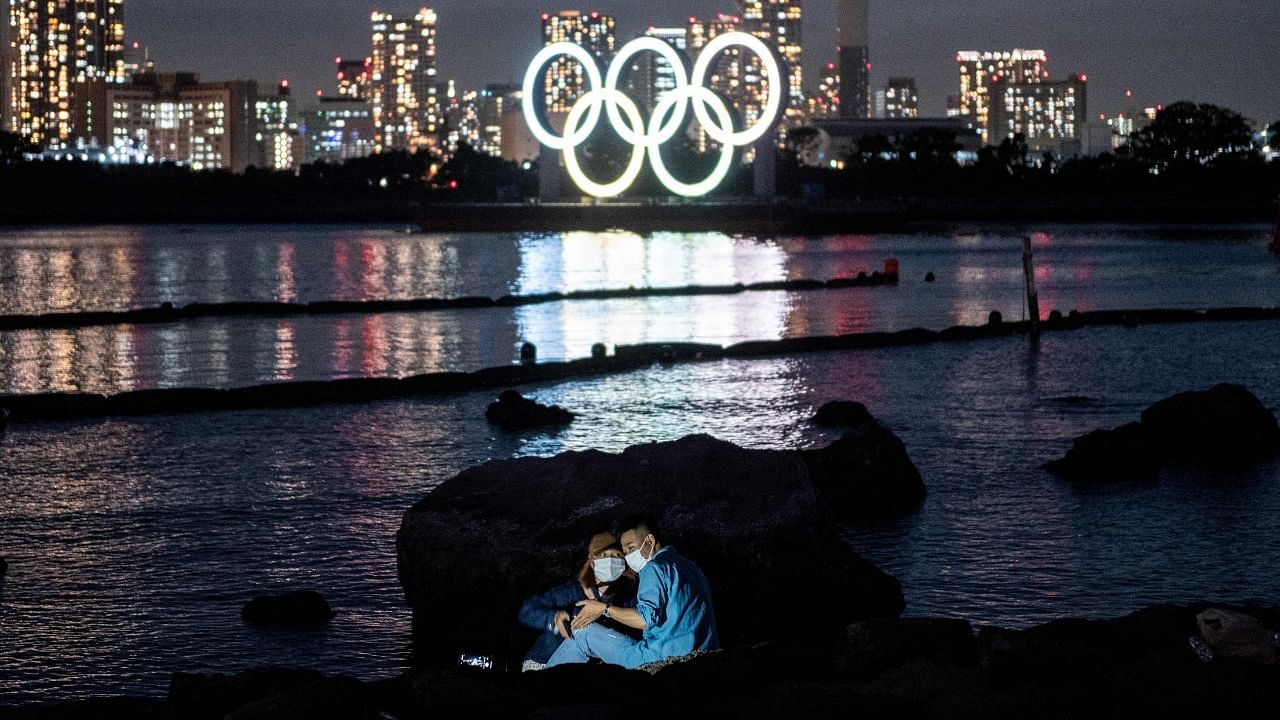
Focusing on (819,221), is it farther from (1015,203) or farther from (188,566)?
(188,566)

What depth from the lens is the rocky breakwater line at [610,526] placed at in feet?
32.3

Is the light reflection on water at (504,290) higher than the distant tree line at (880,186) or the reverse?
the reverse

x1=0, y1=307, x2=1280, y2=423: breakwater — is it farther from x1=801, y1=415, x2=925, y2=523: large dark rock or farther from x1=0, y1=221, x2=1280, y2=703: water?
x1=801, y1=415, x2=925, y2=523: large dark rock

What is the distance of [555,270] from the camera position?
61.9 m

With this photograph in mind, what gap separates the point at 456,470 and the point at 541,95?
10923 centimetres

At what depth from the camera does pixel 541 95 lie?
124 meters

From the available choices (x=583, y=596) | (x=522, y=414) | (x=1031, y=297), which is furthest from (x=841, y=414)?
(x=1031, y=297)

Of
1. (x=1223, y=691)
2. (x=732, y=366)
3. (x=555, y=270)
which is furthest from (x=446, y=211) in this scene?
(x=1223, y=691)

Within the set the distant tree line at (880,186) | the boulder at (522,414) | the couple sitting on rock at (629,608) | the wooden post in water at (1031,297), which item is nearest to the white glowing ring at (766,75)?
the distant tree line at (880,186)

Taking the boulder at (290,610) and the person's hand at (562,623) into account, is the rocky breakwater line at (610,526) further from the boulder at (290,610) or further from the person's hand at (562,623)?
the person's hand at (562,623)

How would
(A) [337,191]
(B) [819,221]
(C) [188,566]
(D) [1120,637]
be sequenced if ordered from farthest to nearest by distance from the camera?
1. (A) [337,191]
2. (B) [819,221]
3. (C) [188,566]
4. (D) [1120,637]

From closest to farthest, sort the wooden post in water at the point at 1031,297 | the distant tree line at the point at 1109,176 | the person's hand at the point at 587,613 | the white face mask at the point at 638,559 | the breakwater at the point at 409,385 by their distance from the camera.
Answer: the white face mask at the point at 638,559, the person's hand at the point at 587,613, the breakwater at the point at 409,385, the wooden post in water at the point at 1031,297, the distant tree line at the point at 1109,176

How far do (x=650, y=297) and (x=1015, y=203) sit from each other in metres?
130

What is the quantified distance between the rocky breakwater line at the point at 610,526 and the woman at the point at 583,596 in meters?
1.32
